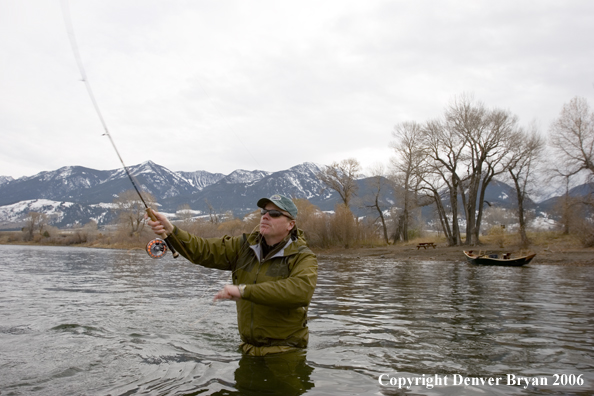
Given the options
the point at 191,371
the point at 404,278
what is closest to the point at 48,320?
Result: the point at 191,371

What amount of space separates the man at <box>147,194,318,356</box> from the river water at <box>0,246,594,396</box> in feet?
0.84

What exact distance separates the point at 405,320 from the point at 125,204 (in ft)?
322

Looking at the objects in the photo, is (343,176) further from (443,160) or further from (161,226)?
(161,226)

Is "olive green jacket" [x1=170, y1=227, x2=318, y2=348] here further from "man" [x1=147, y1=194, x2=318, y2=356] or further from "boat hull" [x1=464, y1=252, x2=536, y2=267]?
"boat hull" [x1=464, y1=252, x2=536, y2=267]

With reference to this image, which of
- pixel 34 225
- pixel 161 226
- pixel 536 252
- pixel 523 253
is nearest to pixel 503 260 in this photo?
pixel 523 253

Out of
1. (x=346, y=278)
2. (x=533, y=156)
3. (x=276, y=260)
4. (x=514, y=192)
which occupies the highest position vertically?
(x=533, y=156)

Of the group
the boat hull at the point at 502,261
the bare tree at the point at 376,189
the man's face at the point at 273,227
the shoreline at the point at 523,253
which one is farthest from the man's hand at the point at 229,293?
the bare tree at the point at 376,189

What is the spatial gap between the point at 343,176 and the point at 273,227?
168ft

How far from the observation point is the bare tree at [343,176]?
55.2 metres

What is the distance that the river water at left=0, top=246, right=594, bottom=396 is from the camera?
4.86 meters

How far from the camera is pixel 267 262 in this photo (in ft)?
16.4

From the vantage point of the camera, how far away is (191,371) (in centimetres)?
541

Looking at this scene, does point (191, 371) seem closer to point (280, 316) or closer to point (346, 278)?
point (280, 316)

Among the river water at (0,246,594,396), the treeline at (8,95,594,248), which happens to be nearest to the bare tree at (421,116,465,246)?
the treeline at (8,95,594,248)
